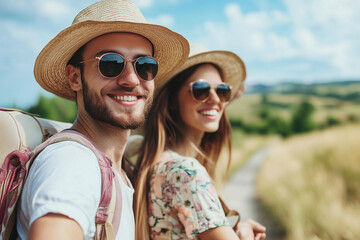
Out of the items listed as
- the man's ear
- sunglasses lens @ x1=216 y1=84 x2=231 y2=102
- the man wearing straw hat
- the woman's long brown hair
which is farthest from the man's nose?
sunglasses lens @ x1=216 y1=84 x2=231 y2=102

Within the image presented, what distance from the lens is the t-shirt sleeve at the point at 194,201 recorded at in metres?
1.95

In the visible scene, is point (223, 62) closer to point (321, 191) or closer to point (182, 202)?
point (182, 202)

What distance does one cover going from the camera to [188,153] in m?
2.85

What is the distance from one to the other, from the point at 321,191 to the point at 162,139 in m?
4.90

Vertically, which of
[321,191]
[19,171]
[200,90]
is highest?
[200,90]

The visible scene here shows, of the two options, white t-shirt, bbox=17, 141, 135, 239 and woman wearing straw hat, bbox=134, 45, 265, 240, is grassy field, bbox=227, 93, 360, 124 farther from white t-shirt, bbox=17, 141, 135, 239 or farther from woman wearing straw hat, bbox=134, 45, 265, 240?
white t-shirt, bbox=17, 141, 135, 239

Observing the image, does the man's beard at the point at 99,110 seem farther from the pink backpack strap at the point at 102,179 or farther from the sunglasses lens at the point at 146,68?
the pink backpack strap at the point at 102,179

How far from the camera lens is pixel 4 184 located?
1.57m

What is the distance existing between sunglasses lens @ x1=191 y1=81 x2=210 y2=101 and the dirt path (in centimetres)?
370

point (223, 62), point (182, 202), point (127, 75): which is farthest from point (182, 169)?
point (223, 62)

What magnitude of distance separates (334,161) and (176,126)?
6079mm

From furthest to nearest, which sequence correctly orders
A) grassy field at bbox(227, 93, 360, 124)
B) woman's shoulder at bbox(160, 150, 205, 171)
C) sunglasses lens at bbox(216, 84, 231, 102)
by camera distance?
1. grassy field at bbox(227, 93, 360, 124)
2. sunglasses lens at bbox(216, 84, 231, 102)
3. woman's shoulder at bbox(160, 150, 205, 171)

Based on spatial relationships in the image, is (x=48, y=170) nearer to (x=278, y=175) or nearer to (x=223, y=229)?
(x=223, y=229)

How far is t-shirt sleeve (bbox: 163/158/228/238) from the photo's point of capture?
1.95m
